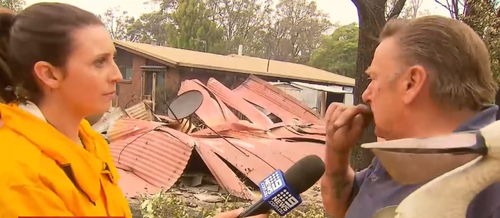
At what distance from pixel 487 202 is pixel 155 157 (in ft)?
21.2

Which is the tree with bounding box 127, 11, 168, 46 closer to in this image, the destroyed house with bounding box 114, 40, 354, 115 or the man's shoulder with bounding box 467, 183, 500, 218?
the destroyed house with bounding box 114, 40, 354, 115

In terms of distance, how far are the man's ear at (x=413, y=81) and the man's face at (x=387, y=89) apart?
0.03 meters

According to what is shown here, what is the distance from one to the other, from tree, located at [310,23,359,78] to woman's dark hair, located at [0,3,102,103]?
3581cm

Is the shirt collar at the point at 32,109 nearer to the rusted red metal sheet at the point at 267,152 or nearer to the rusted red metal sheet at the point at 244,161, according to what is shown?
the rusted red metal sheet at the point at 244,161

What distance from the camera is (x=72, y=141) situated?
5.93 feet

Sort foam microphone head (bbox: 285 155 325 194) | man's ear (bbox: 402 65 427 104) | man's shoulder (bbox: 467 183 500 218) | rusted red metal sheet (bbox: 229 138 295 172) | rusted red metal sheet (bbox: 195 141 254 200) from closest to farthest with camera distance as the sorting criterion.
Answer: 1. man's shoulder (bbox: 467 183 500 218)
2. man's ear (bbox: 402 65 427 104)
3. foam microphone head (bbox: 285 155 325 194)
4. rusted red metal sheet (bbox: 195 141 254 200)
5. rusted red metal sheet (bbox: 229 138 295 172)

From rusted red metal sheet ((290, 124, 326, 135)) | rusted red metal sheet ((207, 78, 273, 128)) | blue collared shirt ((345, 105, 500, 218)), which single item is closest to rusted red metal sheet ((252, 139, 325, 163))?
rusted red metal sheet ((290, 124, 326, 135))

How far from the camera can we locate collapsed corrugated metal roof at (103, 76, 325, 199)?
743 centimetres

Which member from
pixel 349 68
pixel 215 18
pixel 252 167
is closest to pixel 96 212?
pixel 252 167

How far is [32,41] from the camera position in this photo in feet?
5.73

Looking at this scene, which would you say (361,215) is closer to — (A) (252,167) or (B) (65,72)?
(B) (65,72)

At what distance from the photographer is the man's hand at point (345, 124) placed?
7.01ft

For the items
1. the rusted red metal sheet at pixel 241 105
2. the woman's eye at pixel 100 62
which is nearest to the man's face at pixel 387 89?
the woman's eye at pixel 100 62

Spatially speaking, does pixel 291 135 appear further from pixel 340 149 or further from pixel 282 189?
pixel 282 189
